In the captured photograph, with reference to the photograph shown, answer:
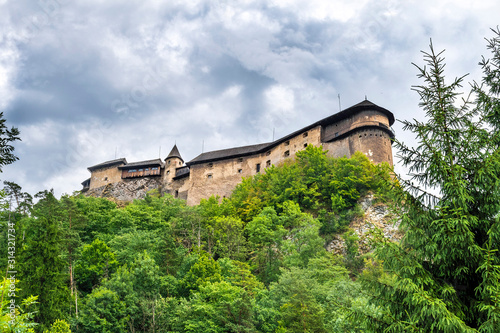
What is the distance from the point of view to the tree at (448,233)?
7.57 meters

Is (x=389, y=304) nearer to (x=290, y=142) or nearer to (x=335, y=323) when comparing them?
(x=335, y=323)

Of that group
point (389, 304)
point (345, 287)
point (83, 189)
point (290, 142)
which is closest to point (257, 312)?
point (345, 287)

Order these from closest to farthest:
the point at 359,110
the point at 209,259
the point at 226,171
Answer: the point at 209,259, the point at 359,110, the point at 226,171

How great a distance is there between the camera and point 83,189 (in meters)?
75.0

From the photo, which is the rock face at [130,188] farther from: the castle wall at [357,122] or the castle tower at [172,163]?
the castle wall at [357,122]

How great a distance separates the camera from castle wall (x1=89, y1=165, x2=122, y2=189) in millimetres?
69125

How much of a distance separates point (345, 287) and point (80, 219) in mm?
26554

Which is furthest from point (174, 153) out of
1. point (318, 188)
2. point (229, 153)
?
point (318, 188)

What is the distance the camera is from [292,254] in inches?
1330

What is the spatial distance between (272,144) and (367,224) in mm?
24574

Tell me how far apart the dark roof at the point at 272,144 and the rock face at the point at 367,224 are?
13129 millimetres

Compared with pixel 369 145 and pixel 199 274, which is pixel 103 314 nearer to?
pixel 199 274

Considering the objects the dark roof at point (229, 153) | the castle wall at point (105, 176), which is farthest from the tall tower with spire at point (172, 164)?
the castle wall at point (105, 176)

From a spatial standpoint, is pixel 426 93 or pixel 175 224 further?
pixel 175 224
